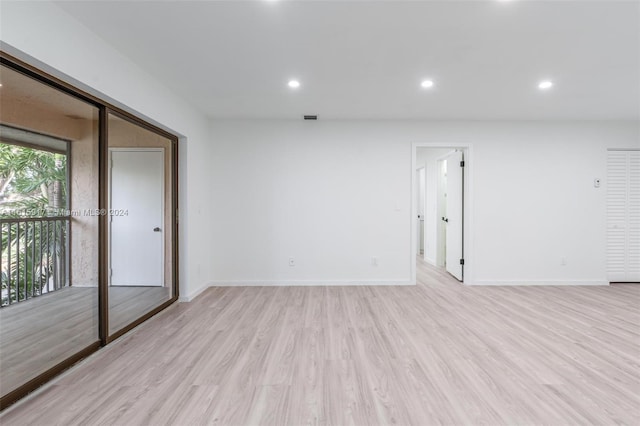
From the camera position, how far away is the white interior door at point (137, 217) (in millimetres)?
2859

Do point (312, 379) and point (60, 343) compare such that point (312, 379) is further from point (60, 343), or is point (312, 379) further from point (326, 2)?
point (326, 2)

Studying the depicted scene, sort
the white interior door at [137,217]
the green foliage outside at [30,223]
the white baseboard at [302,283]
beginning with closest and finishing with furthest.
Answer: the green foliage outside at [30,223]
the white interior door at [137,217]
the white baseboard at [302,283]

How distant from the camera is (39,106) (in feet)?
6.41

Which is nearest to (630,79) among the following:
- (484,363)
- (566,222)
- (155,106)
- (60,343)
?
(566,222)

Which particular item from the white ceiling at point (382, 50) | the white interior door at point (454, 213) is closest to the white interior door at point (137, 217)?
the white ceiling at point (382, 50)

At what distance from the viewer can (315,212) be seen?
439cm

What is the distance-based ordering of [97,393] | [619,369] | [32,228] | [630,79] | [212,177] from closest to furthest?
[97,393]
[32,228]
[619,369]
[630,79]
[212,177]

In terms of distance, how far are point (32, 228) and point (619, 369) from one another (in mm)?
4266

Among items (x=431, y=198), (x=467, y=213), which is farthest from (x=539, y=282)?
(x=431, y=198)

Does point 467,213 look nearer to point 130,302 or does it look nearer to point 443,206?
point 443,206

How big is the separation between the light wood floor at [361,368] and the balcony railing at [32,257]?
0.66m

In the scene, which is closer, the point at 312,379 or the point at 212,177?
the point at 312,379

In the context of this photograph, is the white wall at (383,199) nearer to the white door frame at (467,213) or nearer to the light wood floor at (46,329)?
the white door frame at (467,213)

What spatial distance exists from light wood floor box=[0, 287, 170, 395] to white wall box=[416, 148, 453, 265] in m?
5.39
